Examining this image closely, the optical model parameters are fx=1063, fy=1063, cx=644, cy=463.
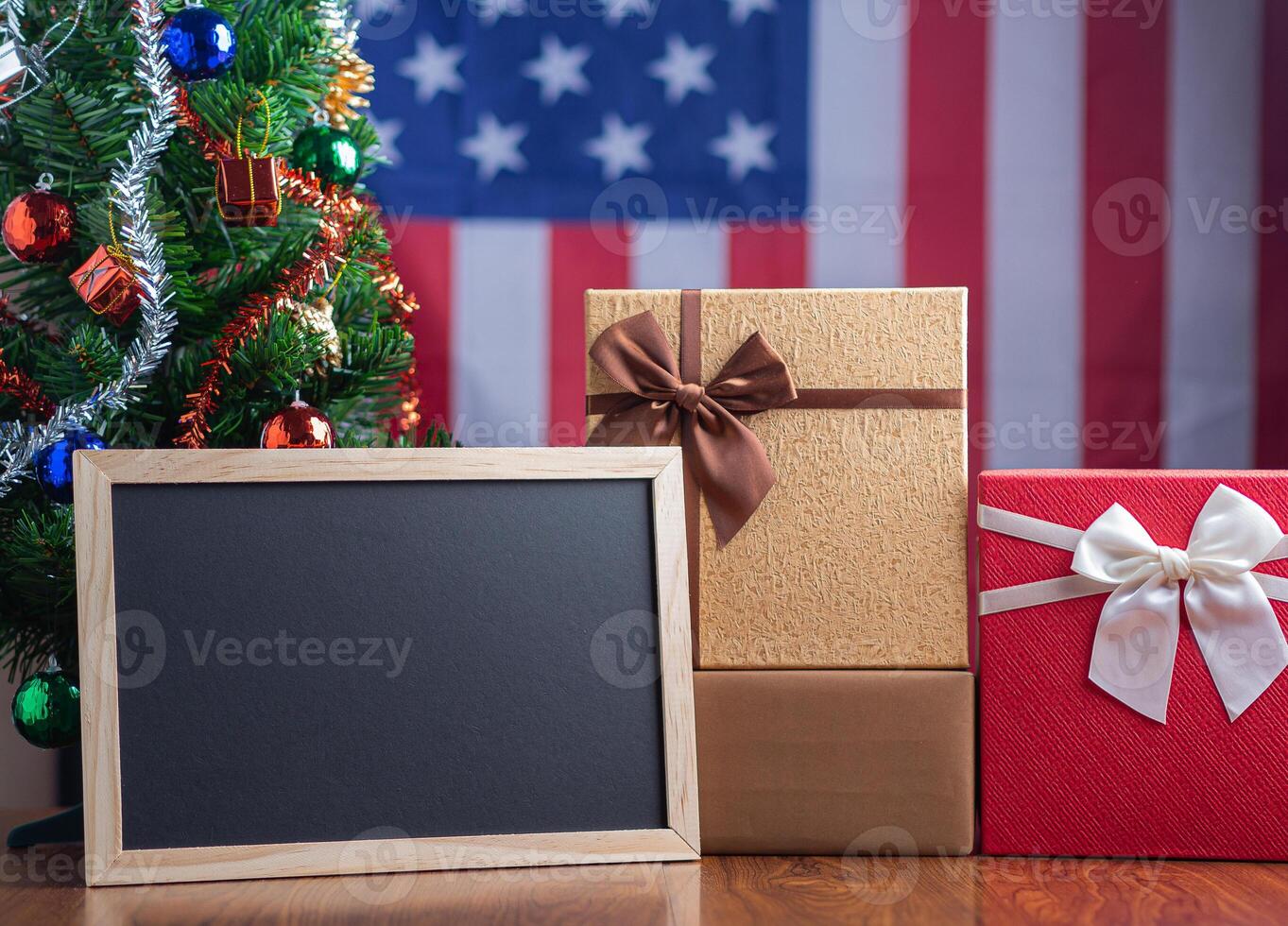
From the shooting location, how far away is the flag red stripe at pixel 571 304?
55.0 inches

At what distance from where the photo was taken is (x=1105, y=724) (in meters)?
0.88

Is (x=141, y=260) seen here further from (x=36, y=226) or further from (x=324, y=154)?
(x=324, y=154)

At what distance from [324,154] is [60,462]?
0.38 meters

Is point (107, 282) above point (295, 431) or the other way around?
above

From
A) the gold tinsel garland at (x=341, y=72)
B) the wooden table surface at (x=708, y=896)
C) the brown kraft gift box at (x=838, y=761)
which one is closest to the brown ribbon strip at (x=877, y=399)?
the brown kraft gift box at (x=838, y=761)

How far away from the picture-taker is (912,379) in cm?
92


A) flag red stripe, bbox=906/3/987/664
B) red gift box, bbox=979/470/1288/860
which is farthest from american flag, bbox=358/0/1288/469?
red gift box, bbox=979/470/1288/860

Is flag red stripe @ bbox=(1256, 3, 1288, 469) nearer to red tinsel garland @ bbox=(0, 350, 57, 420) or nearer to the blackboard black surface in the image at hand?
the blackboard black surface

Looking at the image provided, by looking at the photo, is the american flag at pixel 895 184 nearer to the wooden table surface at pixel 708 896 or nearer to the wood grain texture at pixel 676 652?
the wood grain texture at pixel 676 652

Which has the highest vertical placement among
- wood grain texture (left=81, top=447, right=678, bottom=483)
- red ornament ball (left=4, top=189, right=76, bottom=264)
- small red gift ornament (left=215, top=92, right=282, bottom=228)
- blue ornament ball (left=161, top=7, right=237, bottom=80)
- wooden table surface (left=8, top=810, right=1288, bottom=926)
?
blue ornament ball (left=161, top=7, right=237, bottom=80)

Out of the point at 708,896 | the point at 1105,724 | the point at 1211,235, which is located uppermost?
the point at 1211,235

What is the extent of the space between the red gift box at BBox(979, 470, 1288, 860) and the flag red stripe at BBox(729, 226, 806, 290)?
58 cm

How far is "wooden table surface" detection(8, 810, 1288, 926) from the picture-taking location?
0.74 meters

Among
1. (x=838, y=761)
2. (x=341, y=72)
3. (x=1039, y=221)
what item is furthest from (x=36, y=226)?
(x=1039, y=221)
